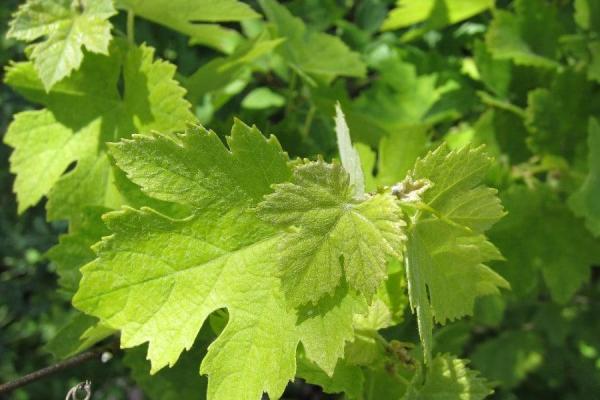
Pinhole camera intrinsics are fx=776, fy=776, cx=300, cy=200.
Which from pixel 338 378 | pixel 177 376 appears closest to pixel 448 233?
pixel 338 378

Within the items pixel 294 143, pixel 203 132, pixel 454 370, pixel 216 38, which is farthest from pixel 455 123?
pixel 203 132

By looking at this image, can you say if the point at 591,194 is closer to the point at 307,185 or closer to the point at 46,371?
the point at 307,185

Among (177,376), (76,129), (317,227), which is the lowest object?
(177,376)

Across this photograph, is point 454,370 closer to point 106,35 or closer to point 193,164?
point 193,164

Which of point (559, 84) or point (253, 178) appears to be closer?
point (253, 178)

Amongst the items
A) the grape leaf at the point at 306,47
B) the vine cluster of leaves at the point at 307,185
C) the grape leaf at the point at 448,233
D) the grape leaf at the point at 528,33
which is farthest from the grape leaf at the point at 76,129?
the grape leaf at the point at 528,33

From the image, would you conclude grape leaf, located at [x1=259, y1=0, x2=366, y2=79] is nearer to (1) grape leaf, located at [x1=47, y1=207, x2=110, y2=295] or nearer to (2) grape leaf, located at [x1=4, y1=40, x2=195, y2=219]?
(2) grape leaf, located at [x1=4, y1=40, x2=195, y2=219]

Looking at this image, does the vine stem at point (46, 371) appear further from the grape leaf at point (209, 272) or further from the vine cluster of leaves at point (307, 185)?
the grape leaf at point (209, 272)
